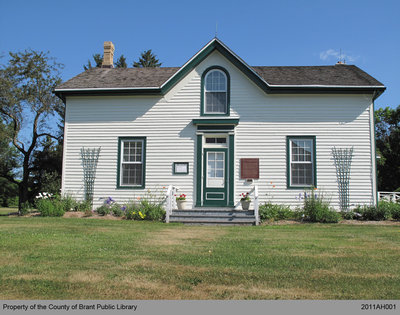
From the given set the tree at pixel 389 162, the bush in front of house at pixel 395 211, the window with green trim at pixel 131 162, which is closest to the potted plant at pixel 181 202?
the window with green trim at pixel 131 162

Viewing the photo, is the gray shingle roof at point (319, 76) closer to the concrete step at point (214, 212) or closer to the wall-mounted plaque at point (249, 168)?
the wall-mounted plaque at point (249, 168)

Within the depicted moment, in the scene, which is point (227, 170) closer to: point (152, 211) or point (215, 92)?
point (215, 92)

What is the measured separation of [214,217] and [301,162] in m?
4.16

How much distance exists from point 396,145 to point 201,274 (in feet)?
108

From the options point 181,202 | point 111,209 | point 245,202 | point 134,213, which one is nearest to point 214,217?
point 245,202

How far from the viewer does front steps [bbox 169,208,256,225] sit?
39.8 ft

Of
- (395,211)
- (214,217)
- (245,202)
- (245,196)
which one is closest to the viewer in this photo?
(214,217)

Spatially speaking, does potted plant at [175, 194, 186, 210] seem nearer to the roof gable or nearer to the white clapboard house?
the white clapboard house

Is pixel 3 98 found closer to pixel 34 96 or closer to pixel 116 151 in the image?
pixel 34 96

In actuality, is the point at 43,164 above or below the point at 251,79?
below


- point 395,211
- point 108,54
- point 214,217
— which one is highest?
point 108,54

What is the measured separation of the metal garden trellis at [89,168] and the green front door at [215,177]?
14.4 feet

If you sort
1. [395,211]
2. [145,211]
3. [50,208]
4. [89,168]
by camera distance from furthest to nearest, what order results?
1. [89,168]
2. [50,208]
3. [145,211]
4. [395,211]

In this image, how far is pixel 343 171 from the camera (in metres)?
14.0
